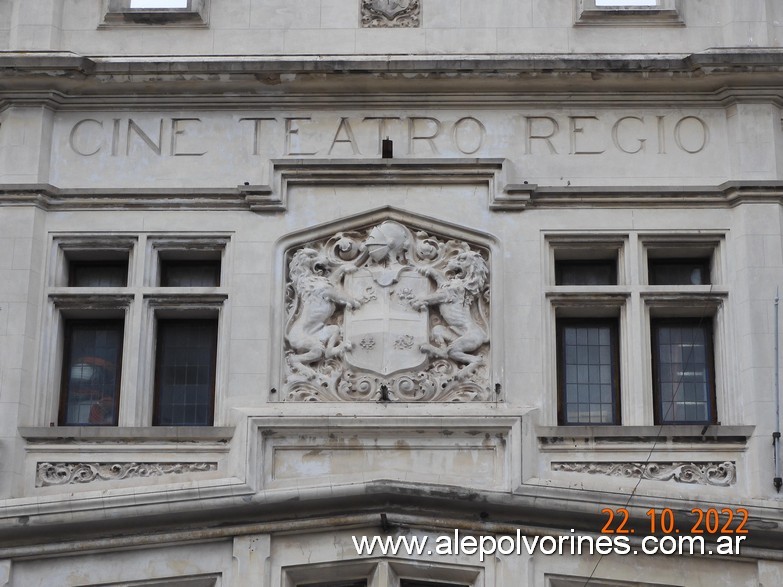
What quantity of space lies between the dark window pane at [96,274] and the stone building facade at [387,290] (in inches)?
2.4

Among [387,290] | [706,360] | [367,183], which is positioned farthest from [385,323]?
[706,360]

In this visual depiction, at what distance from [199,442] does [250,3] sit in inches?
242

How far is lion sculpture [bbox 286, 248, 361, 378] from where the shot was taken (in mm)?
24188

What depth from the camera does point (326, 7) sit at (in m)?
26.0

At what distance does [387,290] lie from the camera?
80.4ft

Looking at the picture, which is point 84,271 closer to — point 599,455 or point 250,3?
point 250,3

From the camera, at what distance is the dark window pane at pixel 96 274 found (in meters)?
25.2

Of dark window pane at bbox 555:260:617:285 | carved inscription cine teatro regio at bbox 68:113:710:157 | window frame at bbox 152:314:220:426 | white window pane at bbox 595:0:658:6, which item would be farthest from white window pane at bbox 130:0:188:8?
dark window pane at bbox 555:260:617:285

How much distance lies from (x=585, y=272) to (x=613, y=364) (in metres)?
1.33

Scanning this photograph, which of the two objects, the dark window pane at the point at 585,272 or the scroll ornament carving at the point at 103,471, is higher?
the dark window pane at the point at 585,272

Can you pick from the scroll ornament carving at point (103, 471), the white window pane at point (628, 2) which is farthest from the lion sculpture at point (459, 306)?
the white window pane at point (628, 2)

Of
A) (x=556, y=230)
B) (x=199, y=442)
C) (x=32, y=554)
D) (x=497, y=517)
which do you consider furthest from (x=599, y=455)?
(x=32, y=554)

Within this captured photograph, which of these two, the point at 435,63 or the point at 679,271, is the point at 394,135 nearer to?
the point at 435,63

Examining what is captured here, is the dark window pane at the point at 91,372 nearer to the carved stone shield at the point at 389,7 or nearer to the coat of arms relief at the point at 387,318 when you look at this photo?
the coat of arms relief at the point at 387,318
